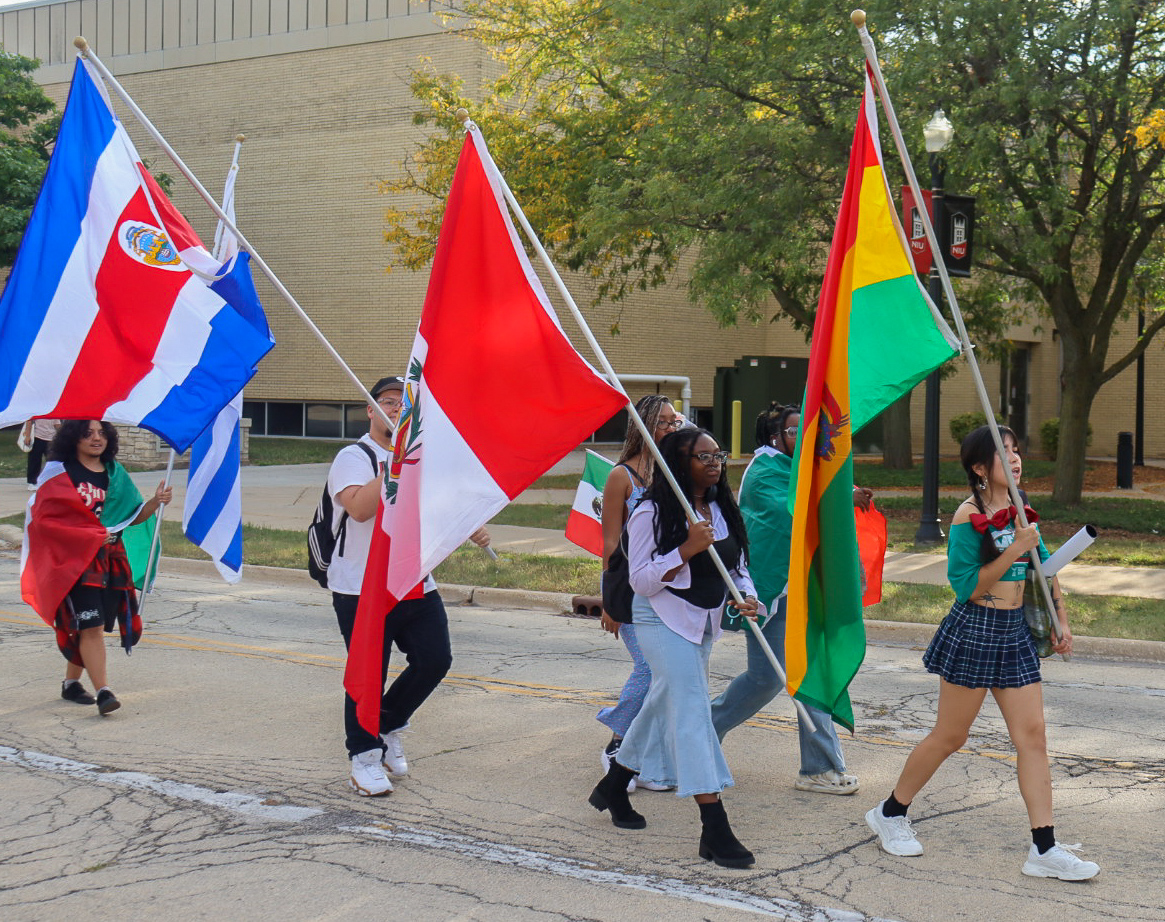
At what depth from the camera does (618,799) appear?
5.41 m

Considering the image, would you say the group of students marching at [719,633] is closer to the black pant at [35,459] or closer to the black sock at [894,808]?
the black sock at [894,808]

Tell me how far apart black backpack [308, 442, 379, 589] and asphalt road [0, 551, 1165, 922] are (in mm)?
1015

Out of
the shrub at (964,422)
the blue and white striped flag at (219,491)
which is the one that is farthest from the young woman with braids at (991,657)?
the shrub at (964,422)

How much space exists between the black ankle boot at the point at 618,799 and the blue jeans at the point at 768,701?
2.43 ft

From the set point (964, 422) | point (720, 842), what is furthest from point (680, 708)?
point (964, 422)

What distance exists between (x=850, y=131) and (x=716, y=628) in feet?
41.7

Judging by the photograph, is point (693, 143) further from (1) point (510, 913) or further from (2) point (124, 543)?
(1) point (510, 913)

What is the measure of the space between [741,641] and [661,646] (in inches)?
206

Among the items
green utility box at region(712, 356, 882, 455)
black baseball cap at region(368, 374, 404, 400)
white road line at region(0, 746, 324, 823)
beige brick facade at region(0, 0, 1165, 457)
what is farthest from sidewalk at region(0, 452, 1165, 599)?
white road line at region(0, 746, 324, 823)

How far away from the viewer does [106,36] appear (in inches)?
1400

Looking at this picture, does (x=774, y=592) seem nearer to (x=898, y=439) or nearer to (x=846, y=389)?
(x=846, y=389)

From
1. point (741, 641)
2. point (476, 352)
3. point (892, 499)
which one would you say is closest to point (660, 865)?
point (476, 352)

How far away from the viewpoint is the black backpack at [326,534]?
5.94 meters

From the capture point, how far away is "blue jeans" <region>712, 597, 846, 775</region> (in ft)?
19.2
